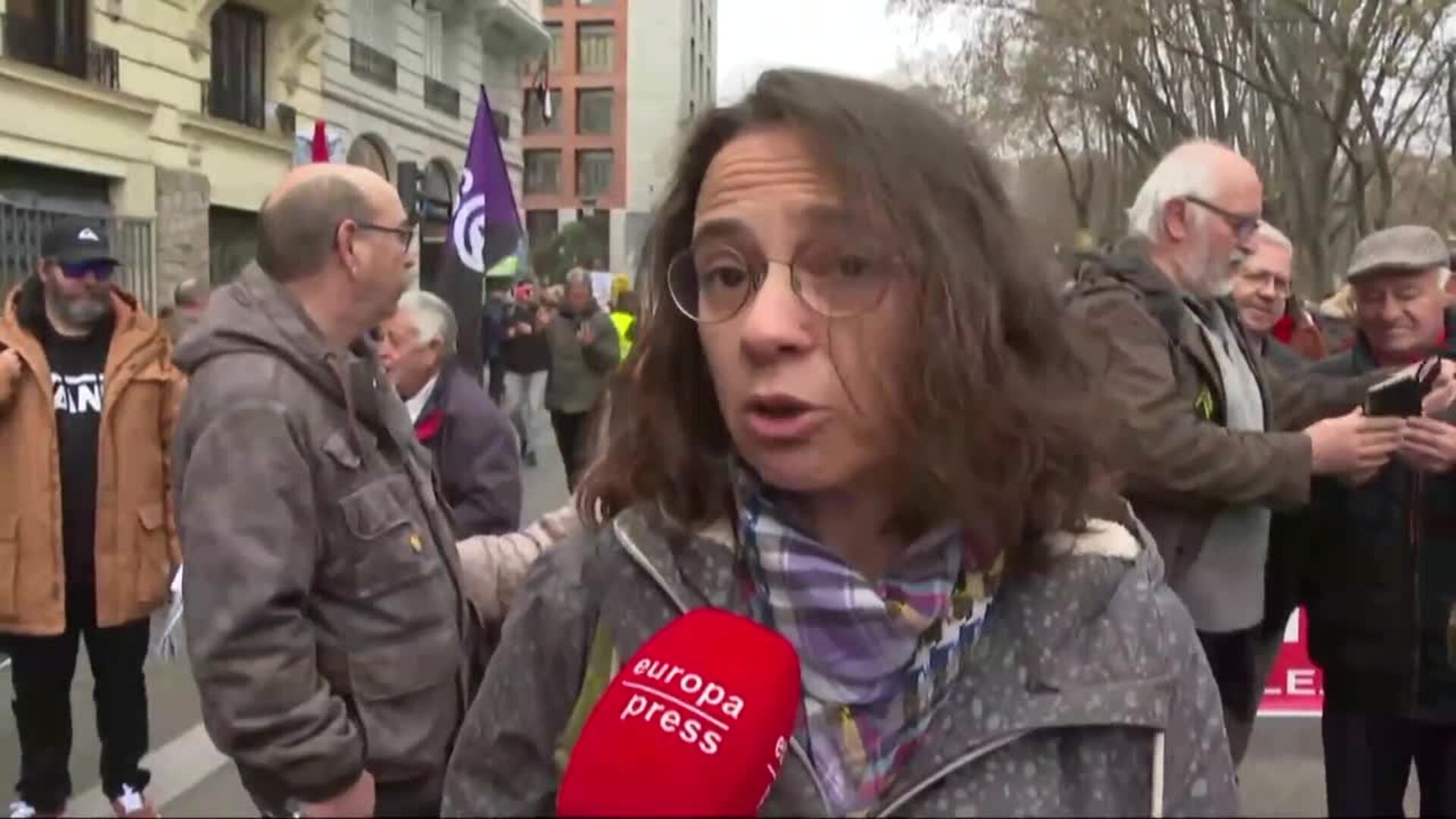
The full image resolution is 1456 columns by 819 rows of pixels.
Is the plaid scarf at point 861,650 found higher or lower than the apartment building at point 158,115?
lower

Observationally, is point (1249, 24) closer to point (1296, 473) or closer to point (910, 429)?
point (1296, 473)

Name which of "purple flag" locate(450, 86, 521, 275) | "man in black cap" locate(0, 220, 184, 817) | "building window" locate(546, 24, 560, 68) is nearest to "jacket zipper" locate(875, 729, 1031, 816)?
"man in black cap" locate(0, 220, 184, 817)

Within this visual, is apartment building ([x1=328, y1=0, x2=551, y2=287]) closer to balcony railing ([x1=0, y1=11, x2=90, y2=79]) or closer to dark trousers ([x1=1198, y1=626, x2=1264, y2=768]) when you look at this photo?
balcony railing ([x1=0, y1=11, x2=90, y2=79])

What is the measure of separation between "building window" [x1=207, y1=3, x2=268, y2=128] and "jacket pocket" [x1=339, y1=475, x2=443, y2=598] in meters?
18.4

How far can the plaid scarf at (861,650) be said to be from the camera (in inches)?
56.7

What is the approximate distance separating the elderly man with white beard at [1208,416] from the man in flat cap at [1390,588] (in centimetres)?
25

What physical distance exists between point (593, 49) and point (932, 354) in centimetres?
8299

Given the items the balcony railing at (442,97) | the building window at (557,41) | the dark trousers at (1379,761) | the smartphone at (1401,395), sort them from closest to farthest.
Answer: the smartphone at (1401,395) → the dark trousers at (1379,761) → the balcony railing at (442,97) → the building window at (557,41)

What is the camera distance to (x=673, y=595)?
148 centimetres

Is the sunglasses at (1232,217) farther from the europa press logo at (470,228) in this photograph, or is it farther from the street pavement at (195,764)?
the europa press logo at (470,228)

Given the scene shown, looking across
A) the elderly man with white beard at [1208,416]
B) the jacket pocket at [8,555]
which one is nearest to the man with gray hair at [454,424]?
the jacket pocket at [8,555]

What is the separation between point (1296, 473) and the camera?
140 inches

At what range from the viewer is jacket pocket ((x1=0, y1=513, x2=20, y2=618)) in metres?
5.18

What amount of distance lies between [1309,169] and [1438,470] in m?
19.3
